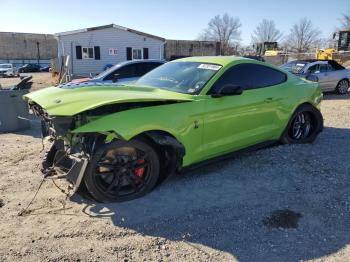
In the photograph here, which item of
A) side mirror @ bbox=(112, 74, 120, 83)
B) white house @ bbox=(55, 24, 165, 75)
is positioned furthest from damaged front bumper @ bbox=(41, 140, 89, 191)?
white house @ bbox=(55, 24, 165, 75)

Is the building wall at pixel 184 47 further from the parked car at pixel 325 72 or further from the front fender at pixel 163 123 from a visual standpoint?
the front fender at pixel 163 123

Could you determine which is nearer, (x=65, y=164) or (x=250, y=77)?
(x=65, y=164)

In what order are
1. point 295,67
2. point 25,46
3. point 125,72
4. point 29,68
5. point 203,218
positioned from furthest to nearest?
point 25,46 < point 29,68 < point 295,67 < point 125,72 < point 203,218

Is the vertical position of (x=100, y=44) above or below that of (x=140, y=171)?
above

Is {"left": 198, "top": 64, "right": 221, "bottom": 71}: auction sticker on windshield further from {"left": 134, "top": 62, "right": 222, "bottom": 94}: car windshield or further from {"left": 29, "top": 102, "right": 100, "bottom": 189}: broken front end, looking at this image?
{"left": 29, "top": 102, "right": 100, "bottom": 189}: broken front end

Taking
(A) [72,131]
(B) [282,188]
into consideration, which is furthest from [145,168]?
(B) [282,188]

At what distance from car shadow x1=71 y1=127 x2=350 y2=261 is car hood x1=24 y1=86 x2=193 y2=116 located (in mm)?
1110

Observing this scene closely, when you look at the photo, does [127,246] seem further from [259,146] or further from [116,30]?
[116,30]

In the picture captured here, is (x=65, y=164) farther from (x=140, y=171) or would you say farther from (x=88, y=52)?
(x=88, y=52)

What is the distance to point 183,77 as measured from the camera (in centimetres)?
501

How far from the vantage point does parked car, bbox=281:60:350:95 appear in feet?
43.5

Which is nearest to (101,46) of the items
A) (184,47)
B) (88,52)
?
(88,52)

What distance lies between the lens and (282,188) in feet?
14.7

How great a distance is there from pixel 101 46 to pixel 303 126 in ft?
76.8
